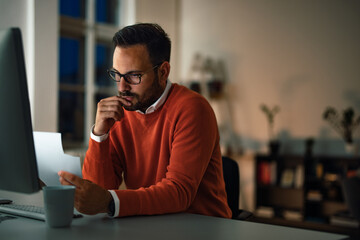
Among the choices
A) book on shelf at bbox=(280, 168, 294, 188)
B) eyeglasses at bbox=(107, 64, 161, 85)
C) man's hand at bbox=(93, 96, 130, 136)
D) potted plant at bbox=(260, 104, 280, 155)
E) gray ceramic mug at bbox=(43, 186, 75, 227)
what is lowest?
book on shelf at bbox=(280, 168, 294, 188)

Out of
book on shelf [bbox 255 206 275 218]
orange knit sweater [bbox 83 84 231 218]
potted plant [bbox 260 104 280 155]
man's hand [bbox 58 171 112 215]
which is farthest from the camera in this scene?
book on shelf [bbox 255 206 275 218]

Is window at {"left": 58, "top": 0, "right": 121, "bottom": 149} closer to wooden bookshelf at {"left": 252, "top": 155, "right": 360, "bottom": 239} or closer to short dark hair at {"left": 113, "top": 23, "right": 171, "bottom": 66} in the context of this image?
wooden bookshelf at {"left": 252, "top": 155, "right": 360, "bottom": 239}

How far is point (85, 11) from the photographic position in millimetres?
5203

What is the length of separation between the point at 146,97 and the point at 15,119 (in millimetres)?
780

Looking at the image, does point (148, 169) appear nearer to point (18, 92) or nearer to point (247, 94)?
point (18, 92)

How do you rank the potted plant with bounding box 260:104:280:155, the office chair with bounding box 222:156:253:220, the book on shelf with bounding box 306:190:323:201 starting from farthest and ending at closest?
the potted plant with bounding box 260:104:280:155 → the book on shelf with bounding box 306:190:323:201 → the office chair with bounding box 222:156:253:220

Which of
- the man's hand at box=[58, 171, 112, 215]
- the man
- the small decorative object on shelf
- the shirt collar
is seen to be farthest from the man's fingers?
the small decorative object on shelf

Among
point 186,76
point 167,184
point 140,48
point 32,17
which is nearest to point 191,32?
point 186,76

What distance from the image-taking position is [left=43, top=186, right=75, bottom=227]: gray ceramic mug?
3.53ft

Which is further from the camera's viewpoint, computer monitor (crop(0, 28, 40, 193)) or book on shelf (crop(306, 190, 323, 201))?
book on shelf (crop(306, 190, 323, 201))

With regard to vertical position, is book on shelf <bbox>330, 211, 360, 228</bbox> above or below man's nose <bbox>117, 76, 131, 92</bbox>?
below

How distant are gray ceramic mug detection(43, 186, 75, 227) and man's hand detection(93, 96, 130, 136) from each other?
0.56 m

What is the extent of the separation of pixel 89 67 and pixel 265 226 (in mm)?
4324

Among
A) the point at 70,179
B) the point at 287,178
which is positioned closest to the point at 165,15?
the point at 287,178
